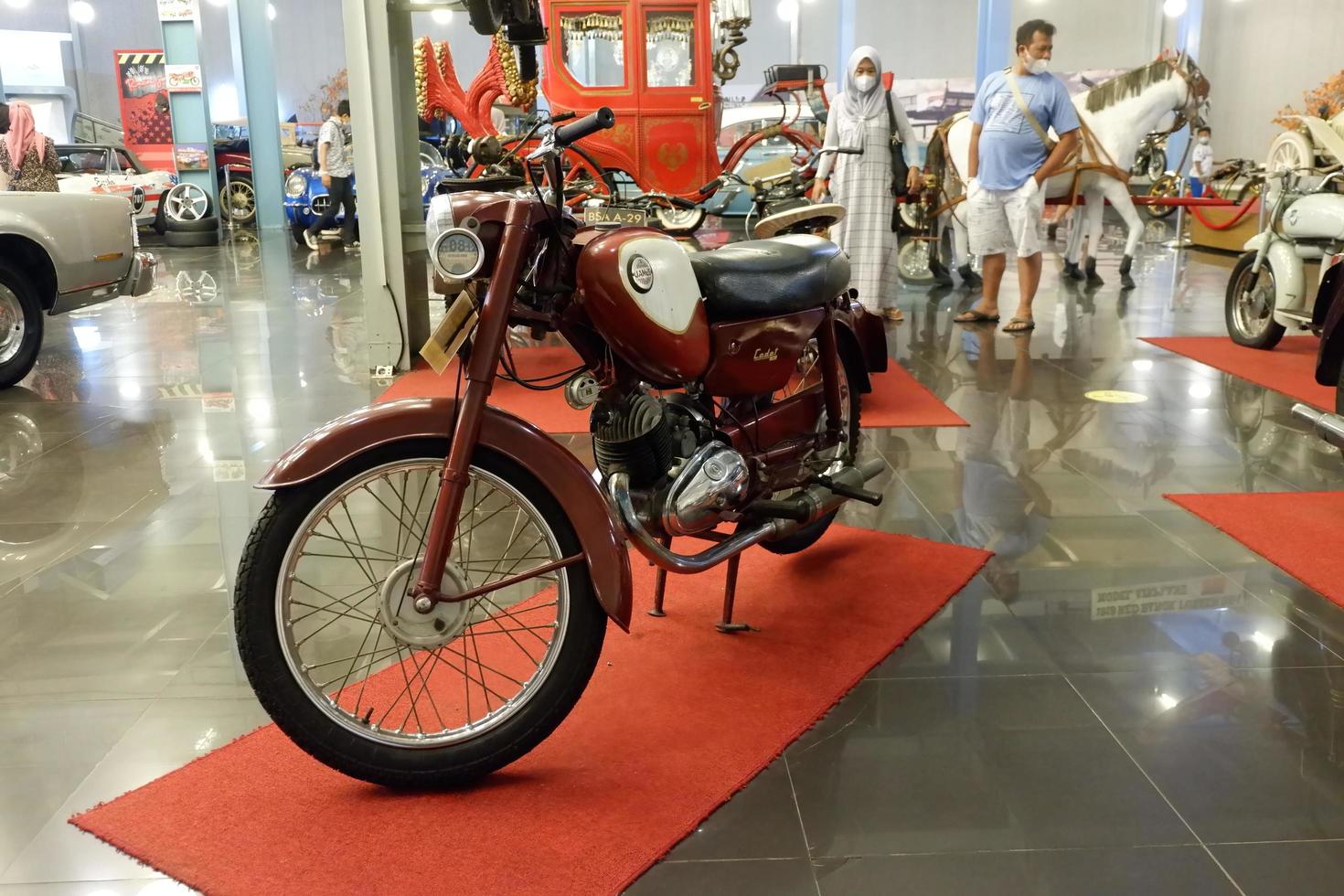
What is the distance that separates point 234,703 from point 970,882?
5.56 feet

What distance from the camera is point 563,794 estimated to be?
2271mm

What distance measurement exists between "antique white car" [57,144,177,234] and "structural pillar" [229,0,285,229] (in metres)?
1.38

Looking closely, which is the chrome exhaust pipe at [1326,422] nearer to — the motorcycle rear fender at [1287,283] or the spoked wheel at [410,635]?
the spoked wheel at [410,635]

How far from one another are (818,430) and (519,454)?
126 centimetres

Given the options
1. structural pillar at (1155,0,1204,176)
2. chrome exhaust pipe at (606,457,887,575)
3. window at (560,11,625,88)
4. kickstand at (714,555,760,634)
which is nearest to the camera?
chrome exhaust pipe at (606,457,887,575)

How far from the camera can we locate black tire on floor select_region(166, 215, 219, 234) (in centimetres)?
1455

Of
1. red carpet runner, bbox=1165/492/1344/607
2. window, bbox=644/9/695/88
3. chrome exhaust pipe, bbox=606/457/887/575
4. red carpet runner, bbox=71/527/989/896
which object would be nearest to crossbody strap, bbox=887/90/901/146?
window, bbox=644/9/695/88

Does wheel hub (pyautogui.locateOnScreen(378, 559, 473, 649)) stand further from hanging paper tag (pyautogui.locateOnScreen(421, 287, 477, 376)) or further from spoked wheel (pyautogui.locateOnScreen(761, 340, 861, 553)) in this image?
spoked wheel (pyautogui.locateOnScreen(761, 340, 861, 553))

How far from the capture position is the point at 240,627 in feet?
7.07

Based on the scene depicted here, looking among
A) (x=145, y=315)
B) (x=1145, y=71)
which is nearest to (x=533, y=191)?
(x=145, y=315)

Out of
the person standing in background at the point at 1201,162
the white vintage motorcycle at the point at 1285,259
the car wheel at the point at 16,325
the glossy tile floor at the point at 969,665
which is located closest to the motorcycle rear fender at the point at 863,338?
the glossy tile floor at the point at 969,665

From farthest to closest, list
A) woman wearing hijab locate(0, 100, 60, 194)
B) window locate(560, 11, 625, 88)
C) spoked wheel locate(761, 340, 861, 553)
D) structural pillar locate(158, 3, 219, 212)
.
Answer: structural pillar locate(158, 3, 219, 212) → window locate(560, 11, 625, 88) → woman wearing hijab locate(0, 100, 60, 194) → spoked wheel locate(761, 340, 861, 553)

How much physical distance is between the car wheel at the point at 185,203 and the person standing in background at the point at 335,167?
1756 millimetres

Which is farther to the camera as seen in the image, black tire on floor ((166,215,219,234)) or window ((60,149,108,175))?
black tire on floor ((166,215,219,234))
